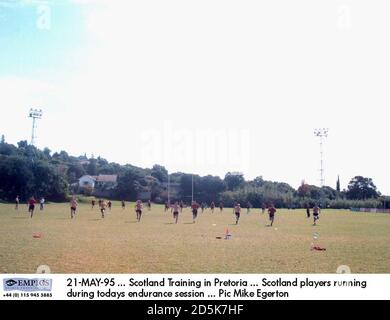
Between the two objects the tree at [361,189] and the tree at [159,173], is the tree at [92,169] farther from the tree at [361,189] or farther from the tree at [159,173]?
the tree at [361,189]

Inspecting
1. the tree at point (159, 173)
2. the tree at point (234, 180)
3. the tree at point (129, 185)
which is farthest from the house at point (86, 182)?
the tree at point (234, 180)

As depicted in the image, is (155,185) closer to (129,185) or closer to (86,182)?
(129,185)

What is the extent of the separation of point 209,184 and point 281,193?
51.9 ft

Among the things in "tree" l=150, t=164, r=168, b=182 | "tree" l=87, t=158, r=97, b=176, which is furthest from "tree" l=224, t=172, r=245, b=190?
"tree" l=87, t=158, r=97, b=176

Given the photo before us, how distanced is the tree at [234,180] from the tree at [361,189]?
2683cm

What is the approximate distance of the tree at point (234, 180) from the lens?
93.3 meters

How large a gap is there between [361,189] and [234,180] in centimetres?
3164

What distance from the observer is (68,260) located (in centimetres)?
945

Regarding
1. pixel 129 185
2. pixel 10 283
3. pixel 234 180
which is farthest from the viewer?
pixel 234 180

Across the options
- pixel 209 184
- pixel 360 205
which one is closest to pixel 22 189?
pixel 209 184

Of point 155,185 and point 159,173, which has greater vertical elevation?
point 159,173

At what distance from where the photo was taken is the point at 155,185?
84000 millimetres

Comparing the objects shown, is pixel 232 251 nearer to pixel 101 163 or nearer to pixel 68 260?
pixel 68 260

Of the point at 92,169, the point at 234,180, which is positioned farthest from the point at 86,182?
the point at 234,180
